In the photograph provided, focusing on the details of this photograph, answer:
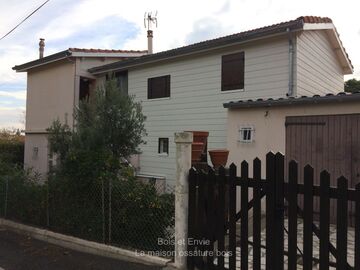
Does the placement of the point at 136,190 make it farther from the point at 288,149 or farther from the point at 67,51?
the point at 67,51

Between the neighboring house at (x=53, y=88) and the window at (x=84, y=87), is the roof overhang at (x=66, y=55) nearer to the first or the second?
the neighboring house at (x=53, y=88)

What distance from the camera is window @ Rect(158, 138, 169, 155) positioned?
1486 cm

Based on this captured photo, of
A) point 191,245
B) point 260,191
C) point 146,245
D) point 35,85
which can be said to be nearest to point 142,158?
point 35,85

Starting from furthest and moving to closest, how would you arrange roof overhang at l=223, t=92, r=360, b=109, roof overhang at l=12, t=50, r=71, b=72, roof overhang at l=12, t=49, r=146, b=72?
roof overhang at l=12, t=50, r=71, b=72, roof overhang at l=12, t=49, r=146, b=72, roof overhang at l=223, t=92, r=360, b=109

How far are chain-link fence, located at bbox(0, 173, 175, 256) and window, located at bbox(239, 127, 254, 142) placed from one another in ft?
11.1

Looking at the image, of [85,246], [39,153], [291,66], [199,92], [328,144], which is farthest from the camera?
[39,153]

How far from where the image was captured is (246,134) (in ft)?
33.6

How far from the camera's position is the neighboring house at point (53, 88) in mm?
17469

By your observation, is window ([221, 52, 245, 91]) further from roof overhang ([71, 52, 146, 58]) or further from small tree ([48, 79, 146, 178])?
roof overhang ([71, 52, 146, 58])

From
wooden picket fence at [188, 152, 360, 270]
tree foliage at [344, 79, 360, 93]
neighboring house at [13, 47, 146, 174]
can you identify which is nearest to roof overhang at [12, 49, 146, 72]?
neighboring house at [13, 47, 146, 174]

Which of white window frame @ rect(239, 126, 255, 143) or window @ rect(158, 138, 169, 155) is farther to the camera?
window @ rect(158, 138, 169, 155)

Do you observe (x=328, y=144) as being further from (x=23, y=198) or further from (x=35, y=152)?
(x=35, y=152)

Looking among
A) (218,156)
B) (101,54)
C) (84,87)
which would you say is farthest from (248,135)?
(84,87)

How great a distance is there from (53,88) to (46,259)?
1340cm
